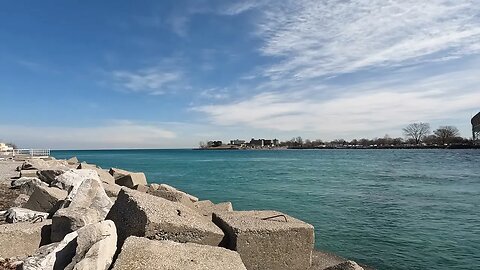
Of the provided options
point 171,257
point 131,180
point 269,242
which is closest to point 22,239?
point 171,257

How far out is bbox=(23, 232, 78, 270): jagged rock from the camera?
4023 millimetres

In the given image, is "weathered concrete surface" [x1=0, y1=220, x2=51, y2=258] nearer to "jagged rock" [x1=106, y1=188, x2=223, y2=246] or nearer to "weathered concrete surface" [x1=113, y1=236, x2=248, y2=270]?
"jagged rock" [x1=106, y1=188, x2=223, y2=246]

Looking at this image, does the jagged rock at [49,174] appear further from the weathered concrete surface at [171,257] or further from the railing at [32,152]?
the railing at [32,152]

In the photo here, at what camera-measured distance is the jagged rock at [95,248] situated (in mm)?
3445

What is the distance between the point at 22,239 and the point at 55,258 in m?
1.45

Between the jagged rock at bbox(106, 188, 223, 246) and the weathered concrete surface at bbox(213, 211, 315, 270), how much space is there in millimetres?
262

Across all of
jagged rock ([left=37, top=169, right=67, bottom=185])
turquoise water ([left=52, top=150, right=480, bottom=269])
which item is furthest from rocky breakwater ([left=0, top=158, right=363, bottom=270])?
jagged rock ([left=37, top=169, right=67, bottom=185])

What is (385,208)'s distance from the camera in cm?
1375

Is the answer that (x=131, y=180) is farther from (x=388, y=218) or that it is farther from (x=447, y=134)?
(x=447, y=134)

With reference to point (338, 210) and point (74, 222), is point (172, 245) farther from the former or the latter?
point (338, 210)

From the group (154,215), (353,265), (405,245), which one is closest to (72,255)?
(154,215)

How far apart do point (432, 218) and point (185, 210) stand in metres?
9.57

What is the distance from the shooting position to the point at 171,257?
352 cm

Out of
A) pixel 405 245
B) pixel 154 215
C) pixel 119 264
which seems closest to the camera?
pixel 119 264
